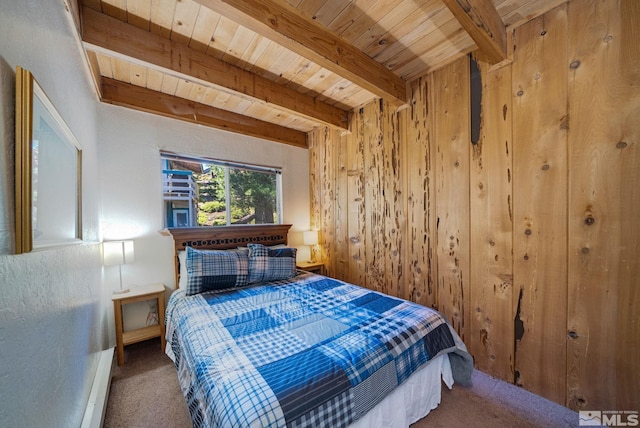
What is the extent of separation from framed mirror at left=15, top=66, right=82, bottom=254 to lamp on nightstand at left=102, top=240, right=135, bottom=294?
0.90m

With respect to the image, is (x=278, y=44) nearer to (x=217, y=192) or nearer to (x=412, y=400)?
(x=217, y=192)

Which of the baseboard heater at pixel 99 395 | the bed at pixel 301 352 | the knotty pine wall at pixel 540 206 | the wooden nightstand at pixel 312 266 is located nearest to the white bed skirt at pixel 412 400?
the bed at pixel 301 352

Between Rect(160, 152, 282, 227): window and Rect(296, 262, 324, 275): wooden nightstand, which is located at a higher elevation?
Rect(160, 152, 282, 227): window

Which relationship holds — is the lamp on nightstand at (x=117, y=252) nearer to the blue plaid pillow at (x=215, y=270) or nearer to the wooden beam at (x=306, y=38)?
the blue plaid pillow at (x=215, y=270)

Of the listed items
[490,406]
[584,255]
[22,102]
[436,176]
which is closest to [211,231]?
[22,102]

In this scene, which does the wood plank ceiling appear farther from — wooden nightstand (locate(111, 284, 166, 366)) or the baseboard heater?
the baseboard heater

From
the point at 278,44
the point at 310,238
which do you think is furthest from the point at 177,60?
the point at 310,238

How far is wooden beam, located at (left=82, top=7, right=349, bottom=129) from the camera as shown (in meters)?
1.54

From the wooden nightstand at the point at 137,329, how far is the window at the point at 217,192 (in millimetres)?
725

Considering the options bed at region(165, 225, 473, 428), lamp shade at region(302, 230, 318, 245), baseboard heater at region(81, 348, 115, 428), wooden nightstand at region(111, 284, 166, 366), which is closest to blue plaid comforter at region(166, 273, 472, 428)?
bed at region(165, 225, 473, 428)

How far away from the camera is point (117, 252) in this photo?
2.06 metres

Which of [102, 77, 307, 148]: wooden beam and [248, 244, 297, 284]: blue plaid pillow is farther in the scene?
[248, 244, 297, 284]: blue plaid pillow

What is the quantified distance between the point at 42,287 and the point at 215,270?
4.44 ft

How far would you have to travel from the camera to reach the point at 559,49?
4.94 ft
